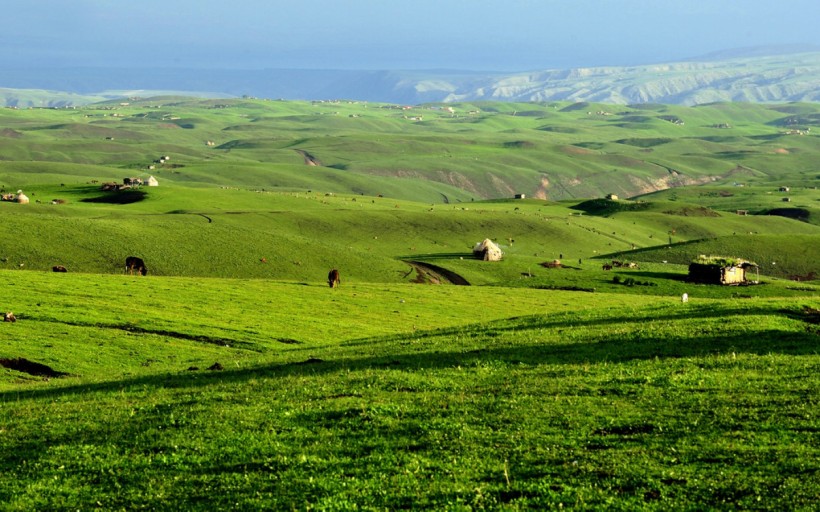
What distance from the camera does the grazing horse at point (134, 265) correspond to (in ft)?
335

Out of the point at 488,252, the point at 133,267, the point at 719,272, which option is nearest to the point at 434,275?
the point at 488,252

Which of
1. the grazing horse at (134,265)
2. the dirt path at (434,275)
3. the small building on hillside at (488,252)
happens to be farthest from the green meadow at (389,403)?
the small building on hillside at (488,252)

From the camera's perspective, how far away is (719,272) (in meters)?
114

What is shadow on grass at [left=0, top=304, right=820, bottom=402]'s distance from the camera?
35.6 metres

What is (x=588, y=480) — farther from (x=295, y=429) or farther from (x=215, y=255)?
(x=215, y=255)

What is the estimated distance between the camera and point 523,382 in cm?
3042

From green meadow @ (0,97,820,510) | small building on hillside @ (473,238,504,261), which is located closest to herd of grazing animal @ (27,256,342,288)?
green meadow @ (0,97,820,510)

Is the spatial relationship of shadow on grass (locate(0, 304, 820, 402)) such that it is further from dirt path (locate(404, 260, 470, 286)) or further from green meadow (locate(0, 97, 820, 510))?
dirt path (locate(404, 260, 470, 286))

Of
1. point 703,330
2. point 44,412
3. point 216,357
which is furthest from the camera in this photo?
point 216,357

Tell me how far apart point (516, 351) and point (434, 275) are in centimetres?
8395

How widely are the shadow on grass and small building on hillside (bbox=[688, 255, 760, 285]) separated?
68.9 metres

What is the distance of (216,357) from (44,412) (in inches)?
912

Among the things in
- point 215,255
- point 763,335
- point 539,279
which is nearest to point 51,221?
point 215,255

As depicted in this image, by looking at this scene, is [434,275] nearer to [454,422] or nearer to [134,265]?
[134,265]
